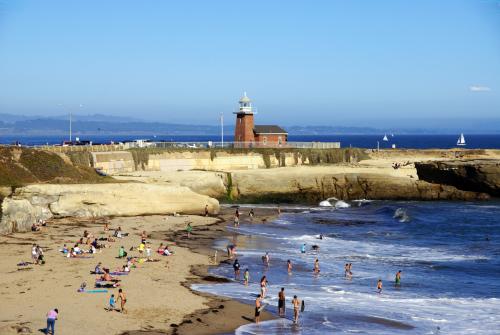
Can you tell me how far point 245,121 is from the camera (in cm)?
8075

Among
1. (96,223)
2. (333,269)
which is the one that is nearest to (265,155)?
(96,223)

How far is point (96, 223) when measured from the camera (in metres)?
43.9

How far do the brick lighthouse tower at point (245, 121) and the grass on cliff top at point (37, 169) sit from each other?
100 ft

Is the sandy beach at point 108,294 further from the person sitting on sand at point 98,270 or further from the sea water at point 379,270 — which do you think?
the sea water at point 379,270

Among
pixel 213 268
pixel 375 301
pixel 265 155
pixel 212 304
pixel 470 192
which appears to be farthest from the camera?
pixel 265 155

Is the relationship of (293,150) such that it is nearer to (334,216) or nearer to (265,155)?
(265,155)

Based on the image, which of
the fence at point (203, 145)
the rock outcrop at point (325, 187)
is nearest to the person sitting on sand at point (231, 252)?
the rock outcrop at point (325, 187)

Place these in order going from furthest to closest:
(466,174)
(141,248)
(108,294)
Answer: (466,174)
(141,248)
(108,294)

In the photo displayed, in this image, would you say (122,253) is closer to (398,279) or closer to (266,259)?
(266,259)

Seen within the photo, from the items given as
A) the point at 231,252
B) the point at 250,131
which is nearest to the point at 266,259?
the point at 231,252

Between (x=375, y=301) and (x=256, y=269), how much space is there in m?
7.21

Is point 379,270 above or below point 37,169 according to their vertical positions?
below

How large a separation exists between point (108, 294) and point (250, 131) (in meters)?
55.8

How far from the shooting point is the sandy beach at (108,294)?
22734 millimetres
